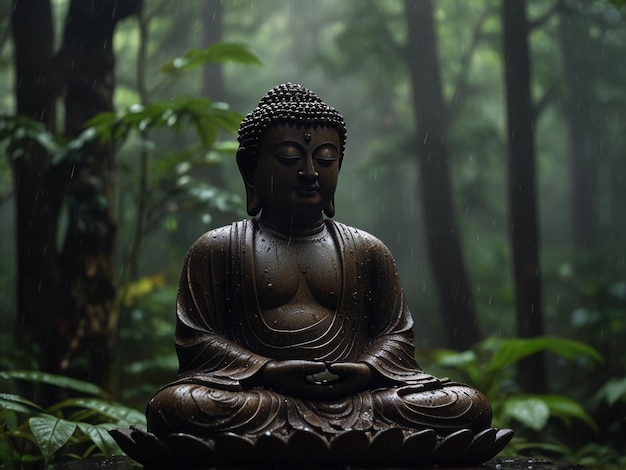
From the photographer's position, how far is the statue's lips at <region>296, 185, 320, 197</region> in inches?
181

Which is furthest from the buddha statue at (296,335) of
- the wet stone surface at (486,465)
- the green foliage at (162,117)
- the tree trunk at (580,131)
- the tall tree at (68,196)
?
the tree trunk at (580,131)

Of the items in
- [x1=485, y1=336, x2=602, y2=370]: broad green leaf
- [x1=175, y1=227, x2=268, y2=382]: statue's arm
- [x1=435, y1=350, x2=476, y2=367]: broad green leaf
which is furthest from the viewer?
[x1=435, y1=350, x2=476, y2=367]: broad green leaf

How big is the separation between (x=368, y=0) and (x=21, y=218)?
7422mm

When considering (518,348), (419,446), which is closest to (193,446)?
(419,446)

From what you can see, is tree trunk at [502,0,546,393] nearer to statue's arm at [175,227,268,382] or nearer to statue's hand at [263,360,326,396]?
statue's arm at [175,227,268,382]

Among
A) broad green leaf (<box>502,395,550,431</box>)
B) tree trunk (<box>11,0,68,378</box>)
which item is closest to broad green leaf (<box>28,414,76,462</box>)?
tree trunk (<box>11,0,68,378</box>)

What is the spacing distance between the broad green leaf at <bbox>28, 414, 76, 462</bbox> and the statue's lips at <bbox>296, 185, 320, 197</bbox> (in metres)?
1.84

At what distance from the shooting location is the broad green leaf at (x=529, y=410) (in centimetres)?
635

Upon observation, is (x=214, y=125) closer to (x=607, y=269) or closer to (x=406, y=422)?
(x=406, y=422)

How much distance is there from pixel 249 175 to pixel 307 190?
42 centimetres

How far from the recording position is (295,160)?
4586 millimetres

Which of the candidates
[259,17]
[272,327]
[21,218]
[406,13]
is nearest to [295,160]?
[272,327]

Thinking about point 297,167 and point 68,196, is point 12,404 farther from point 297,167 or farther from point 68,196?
point 68,196

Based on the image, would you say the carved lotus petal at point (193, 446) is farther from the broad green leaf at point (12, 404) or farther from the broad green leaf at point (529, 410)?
the broad green leaf at point (529, 410)
